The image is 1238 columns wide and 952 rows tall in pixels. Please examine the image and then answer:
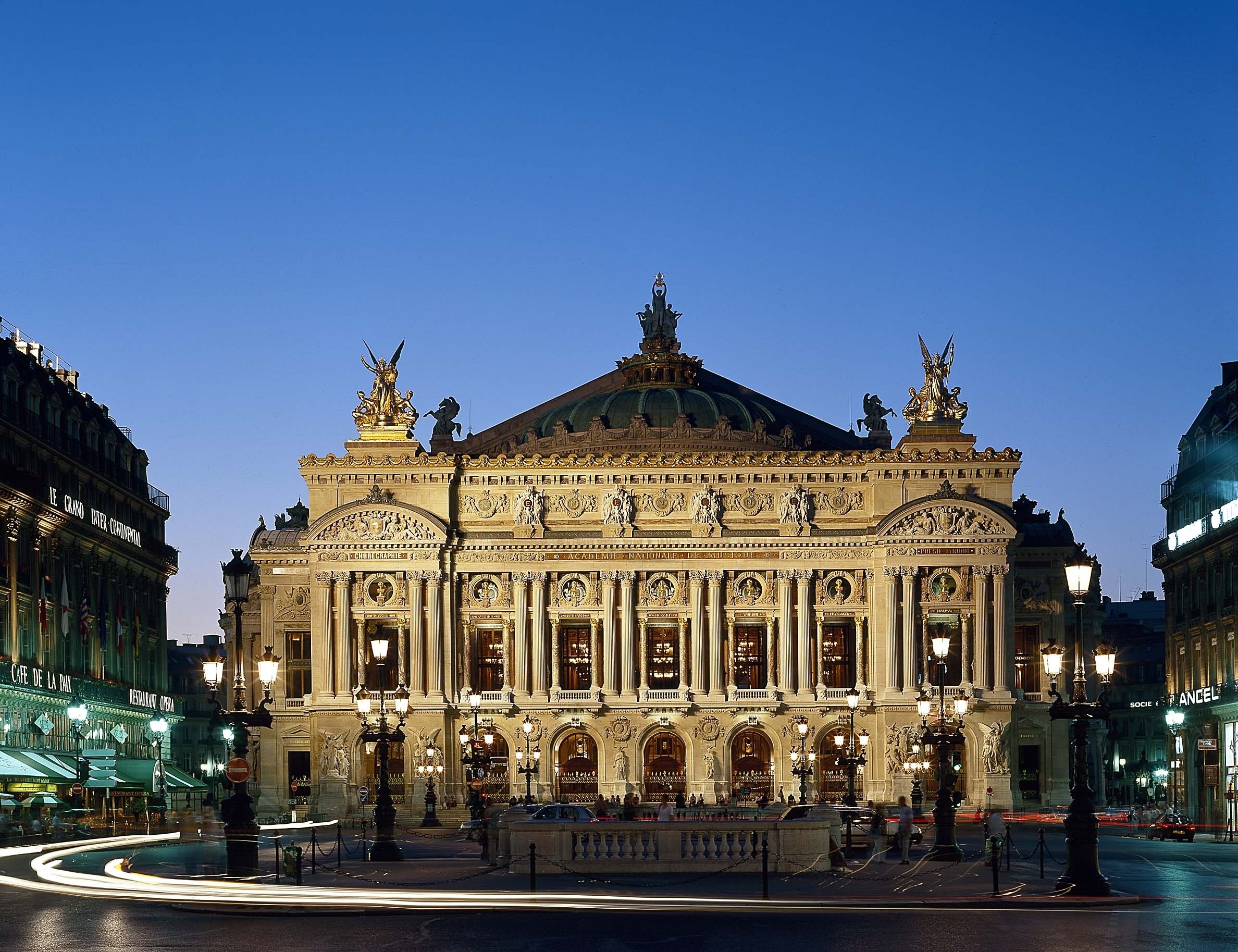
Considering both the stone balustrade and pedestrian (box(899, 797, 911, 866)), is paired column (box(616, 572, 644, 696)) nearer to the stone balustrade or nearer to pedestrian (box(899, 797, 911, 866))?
pedestrian (box(899, 797, 911, 866))

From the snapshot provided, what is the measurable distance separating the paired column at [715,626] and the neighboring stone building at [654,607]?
17cm

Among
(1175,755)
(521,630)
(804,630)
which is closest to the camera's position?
(1175,755)

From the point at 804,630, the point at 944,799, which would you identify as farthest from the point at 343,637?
the point at 944,799

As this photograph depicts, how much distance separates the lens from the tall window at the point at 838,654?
121 metres

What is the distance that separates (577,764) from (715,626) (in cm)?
1172

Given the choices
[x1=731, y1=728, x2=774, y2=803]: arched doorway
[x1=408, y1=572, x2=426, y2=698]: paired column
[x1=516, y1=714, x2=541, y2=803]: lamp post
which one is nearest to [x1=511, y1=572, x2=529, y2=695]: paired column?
[x1=516, y1=714, x2=541, y2=803]: lamp post

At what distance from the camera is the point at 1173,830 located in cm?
7956

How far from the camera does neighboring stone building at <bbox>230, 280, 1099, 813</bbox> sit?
117750 millimetres

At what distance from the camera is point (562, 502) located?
121m

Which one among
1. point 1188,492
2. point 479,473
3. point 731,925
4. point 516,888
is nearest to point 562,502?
point 479,473

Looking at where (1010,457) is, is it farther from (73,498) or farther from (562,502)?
(73,498)

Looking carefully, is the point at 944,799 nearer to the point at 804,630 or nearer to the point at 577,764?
the point at 804,630

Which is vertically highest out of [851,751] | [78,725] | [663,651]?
[663,651]

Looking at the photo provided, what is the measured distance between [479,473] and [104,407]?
73.8 feet
